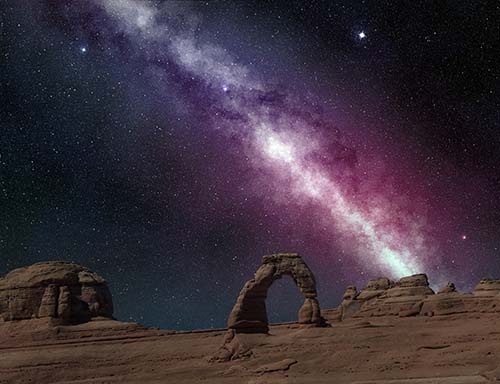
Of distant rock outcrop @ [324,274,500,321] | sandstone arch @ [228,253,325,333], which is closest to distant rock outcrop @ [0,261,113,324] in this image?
sandstone arch @ [228,253,325,333]

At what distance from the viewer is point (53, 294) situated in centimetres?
4325

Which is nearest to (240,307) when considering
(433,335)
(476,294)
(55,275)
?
(433,335)

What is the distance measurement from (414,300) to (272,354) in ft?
56.3

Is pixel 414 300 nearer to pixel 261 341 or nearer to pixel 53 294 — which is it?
pixel 261 341

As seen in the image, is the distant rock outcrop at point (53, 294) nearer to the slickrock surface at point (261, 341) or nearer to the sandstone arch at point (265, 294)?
the slickrock surface at point (261, 341)

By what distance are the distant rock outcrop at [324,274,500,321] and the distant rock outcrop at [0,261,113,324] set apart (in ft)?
65.5

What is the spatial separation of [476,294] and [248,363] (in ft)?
66.3

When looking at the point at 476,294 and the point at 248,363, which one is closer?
the point at 248,363

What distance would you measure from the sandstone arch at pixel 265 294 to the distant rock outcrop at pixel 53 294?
12.4 m

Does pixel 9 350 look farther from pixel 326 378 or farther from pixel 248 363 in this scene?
pixel 326 378

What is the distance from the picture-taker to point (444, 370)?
998 inches

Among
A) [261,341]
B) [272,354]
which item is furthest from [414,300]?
[272,354]

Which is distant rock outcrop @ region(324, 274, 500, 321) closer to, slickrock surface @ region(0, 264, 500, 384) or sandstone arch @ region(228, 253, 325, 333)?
slickrock surface @ region(0, 264, 500, 384)

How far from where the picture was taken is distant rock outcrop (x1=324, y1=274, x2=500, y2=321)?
41.8m
